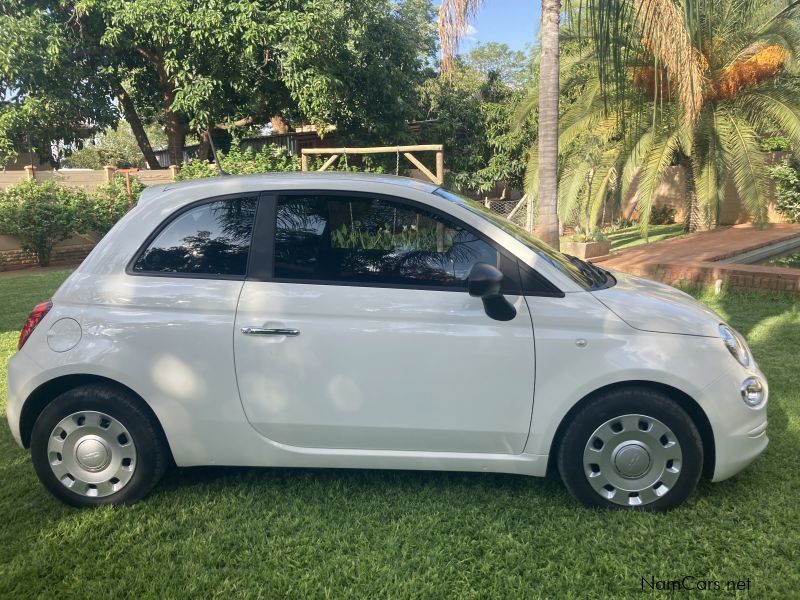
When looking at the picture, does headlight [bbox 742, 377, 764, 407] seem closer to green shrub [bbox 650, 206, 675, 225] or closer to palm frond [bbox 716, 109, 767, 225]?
palm frond [bbox 716, 109, 767, 225]

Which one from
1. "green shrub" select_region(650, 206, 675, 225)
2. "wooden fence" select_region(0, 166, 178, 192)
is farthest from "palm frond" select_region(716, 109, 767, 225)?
"wooden fence" select_region(0, 166, 178, 192)

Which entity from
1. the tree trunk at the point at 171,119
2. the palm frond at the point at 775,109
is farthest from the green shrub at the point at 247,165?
the palm frond at the point at 775,109

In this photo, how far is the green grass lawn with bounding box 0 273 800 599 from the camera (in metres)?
2.52

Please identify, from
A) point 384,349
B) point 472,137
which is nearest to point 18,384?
point 384,349

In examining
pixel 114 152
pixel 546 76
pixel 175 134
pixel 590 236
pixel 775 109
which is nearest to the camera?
pixel 546 76

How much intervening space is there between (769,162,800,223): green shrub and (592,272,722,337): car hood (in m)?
13.1

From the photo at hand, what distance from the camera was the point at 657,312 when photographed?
2.98 m

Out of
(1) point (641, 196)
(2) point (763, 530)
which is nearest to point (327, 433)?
(2) point (763, 530)

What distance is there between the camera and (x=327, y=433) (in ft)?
9.89

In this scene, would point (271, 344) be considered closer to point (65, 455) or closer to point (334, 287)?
point (334, 287)

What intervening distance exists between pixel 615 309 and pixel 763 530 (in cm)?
122

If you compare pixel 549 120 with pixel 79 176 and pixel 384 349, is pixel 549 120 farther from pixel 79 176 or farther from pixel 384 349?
Result: pixel 79 176

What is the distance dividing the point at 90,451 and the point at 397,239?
1894 mm

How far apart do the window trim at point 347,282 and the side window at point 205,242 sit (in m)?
0.07
